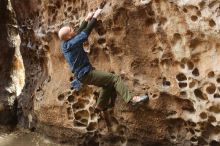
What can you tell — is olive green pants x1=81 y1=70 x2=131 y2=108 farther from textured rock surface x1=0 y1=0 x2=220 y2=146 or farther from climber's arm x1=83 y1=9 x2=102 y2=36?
climber's arm x1=83 y1=9 x2=102 y2=36

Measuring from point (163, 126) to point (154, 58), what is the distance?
774 millimetres

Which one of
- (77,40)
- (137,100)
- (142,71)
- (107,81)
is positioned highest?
(77,40)

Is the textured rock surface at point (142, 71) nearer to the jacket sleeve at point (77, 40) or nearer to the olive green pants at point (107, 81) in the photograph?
the olive green pants at point (107, 81)

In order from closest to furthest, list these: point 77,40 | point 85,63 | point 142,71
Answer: point 77,40, point 85,63, point 142,71

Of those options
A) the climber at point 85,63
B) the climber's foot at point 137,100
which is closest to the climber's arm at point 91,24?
the climber at point 85,63

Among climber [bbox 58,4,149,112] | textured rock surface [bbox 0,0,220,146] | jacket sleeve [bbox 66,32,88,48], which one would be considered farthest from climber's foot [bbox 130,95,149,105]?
jacket sleeve [bbox 66,32,88,48]

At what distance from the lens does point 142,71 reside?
4.90 m

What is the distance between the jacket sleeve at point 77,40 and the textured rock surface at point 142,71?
1.46ft

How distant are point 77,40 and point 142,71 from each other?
2.77ft

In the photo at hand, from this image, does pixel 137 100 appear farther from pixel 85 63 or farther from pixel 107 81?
pixel 85 63

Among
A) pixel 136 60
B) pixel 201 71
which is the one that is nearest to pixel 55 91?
pixel 136 60

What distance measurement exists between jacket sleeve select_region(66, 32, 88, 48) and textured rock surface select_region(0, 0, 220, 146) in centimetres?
44

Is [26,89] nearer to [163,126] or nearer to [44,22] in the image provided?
[44,22]

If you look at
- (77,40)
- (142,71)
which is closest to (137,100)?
(142,71)
